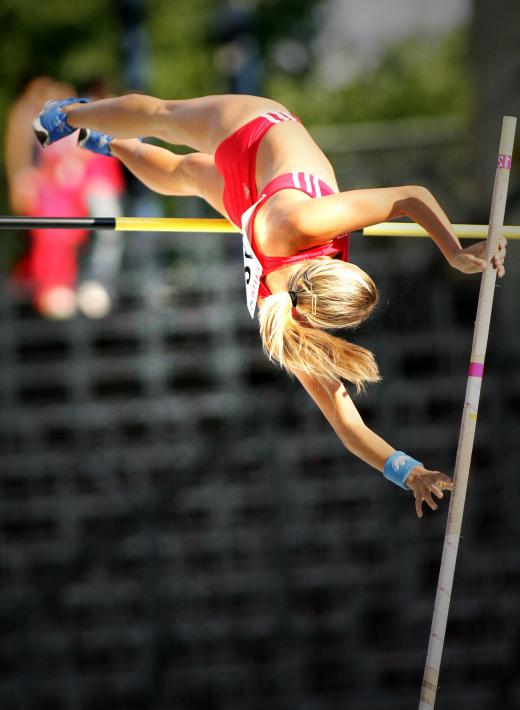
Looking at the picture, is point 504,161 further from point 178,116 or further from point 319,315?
point 178,116

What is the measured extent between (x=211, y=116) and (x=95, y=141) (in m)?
0.71

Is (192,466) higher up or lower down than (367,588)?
higher up

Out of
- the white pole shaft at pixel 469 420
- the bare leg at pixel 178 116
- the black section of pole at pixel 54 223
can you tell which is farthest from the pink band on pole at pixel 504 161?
the black section of pole at pixel 54 223

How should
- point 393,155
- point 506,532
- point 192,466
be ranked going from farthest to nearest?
point 393,155
point 506,532
point 192,466

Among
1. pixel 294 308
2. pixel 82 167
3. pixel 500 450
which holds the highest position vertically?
pixel 82 167

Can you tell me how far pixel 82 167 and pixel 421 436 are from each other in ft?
7.50

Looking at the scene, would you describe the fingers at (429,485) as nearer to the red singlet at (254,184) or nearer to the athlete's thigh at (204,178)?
the red singlet at (254,184)

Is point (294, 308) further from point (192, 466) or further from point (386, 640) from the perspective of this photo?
point (386, 640)

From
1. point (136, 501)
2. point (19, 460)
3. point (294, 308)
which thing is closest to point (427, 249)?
point (136, 501)

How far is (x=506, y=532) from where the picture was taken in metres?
6.60

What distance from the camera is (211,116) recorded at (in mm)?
3758

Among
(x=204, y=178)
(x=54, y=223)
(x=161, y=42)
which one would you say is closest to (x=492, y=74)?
(x=204, y=178)

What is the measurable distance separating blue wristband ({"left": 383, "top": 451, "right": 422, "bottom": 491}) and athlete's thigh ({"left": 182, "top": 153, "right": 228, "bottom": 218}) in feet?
3.53

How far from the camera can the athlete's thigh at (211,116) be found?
12.2 ft
